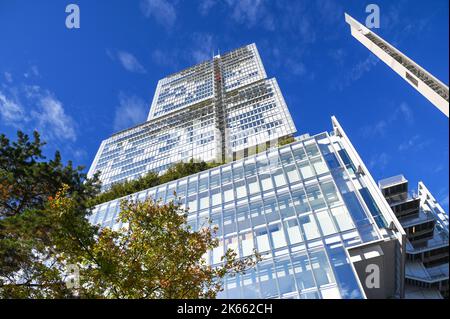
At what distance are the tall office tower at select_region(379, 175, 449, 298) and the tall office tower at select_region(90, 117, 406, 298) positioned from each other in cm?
1386

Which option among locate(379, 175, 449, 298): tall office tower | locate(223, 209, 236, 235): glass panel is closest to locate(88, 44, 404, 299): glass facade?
locate(223, 209, 236, 235): glass panel

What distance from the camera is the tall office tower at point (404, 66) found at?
40.2m

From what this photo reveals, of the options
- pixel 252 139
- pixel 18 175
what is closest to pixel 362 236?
pixel 18 175

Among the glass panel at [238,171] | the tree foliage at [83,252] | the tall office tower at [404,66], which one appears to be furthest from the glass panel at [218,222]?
the tall office tower at [404,66]

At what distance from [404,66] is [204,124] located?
168ft

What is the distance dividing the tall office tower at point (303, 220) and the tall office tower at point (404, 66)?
20.5 metres

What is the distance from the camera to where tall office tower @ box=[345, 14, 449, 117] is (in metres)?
40.2

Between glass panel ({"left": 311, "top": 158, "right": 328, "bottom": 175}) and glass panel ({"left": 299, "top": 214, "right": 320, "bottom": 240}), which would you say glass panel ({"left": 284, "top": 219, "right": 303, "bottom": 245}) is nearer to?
glass panel ({"left": 299, "top": 214, "right": 320, "bottom": 240})

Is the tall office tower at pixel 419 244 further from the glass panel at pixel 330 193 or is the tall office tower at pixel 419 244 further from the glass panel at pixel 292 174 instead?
the glass panel at pixel 292 174

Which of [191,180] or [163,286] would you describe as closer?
[163,286]

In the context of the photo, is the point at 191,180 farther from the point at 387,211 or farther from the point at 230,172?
the point at 387,211
